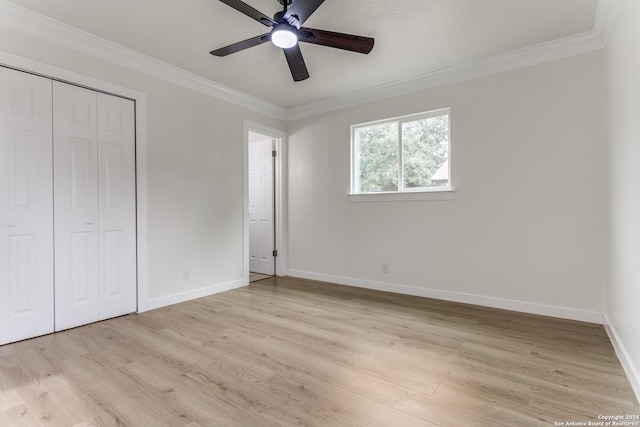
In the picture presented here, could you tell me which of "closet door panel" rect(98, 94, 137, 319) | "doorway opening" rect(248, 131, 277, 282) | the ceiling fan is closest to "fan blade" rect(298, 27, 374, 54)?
the ceiling fan

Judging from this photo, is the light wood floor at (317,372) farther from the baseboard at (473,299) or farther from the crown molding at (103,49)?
the crown molding at (103,49)

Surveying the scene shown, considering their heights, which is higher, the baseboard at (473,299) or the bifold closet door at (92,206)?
the bifold closet door at (92,206)

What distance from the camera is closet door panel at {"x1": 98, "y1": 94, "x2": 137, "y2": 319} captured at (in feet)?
9.45

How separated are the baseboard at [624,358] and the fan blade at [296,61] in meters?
2.87

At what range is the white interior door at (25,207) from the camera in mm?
2342

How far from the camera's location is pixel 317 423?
1.48 metres

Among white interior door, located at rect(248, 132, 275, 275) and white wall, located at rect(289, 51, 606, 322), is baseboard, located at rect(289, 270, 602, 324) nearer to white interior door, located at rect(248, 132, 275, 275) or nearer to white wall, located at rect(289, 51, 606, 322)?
white wall, located at rect(289, 51, 606, 322)

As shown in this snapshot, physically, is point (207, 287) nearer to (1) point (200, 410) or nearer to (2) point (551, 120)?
(1) point (200, 410)

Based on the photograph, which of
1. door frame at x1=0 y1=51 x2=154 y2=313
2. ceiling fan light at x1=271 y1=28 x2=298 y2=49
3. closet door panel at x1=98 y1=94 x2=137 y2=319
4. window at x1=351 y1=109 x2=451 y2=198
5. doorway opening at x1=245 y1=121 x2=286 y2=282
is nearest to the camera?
ceiling fan light at x1=271 y1=28 x2=298 y2=49

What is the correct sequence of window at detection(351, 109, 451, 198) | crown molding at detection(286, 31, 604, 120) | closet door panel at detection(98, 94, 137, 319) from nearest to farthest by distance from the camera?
crown molding at detection(286, 31, 604, 120) < closet door panel at detection(98, 94, 137, 319) < window at detection(351, 109, 451, 198)

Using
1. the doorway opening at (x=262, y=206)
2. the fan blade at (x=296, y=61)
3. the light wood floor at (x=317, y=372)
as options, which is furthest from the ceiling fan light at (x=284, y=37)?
the doorway opening at (x=262, y=206)

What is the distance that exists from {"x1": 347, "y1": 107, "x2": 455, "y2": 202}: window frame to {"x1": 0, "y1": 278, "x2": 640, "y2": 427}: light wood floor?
1.31 m

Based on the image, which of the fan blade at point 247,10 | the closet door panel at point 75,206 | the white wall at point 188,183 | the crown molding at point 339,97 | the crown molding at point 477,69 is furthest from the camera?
the white wall at point 188,183

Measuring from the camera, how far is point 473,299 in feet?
10.8
